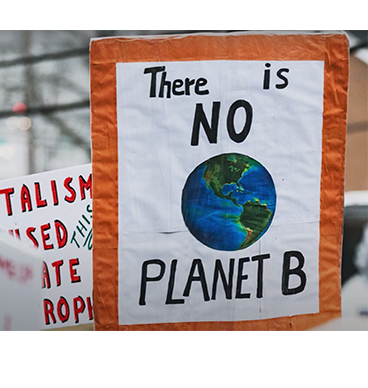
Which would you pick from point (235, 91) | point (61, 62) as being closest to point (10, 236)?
point (61, 62)

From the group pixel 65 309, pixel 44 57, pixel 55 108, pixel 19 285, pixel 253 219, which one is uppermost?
pixel 44 57

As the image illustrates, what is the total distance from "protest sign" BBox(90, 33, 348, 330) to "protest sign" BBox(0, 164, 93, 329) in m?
0.07

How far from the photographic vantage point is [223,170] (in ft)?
8.82

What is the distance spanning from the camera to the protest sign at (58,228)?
2.66m

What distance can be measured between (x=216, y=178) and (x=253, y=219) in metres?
0.30

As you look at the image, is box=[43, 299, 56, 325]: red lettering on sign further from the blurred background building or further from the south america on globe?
the south america on globe

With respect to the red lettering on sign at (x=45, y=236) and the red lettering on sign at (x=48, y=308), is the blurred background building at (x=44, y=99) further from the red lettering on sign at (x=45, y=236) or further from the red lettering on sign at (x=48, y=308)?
the red lettering on sign at (x=48, y=308)

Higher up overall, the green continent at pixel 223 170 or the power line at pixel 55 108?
the power line at pixel 55 108

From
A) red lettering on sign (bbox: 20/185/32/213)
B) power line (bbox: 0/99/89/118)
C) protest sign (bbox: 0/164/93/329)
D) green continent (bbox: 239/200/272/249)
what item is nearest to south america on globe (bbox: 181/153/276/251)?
green continent (bbox: 239/200/272/249)

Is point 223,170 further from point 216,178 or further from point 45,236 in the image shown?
point 45,236

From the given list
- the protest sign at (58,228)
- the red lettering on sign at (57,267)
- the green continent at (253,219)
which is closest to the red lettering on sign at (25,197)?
the protest sign at (58,228)

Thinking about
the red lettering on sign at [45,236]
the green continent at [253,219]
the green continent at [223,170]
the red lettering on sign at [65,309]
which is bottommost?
the red lettering on sign at [65,309]

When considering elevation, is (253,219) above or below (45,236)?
above

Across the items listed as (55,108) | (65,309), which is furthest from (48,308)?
(55,108)
